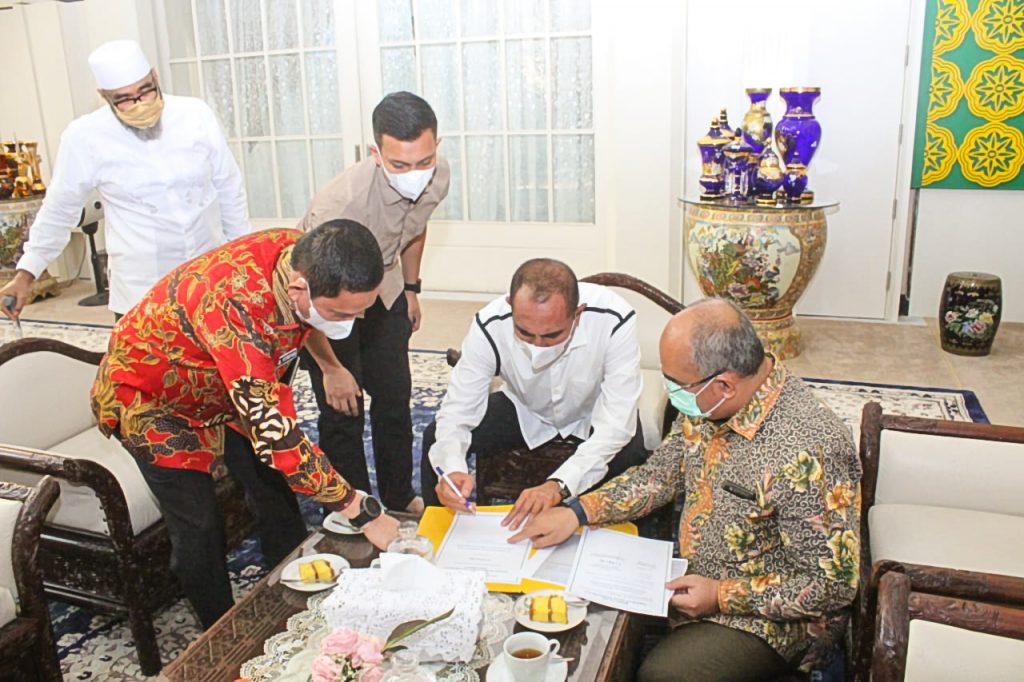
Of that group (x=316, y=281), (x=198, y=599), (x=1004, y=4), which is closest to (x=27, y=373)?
(x=198, y=599)

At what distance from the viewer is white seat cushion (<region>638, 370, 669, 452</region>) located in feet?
8.53

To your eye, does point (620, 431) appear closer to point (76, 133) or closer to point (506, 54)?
point (76, 133)

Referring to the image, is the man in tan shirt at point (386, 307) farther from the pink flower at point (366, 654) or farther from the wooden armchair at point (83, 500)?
the pink flower at point (366, 654)

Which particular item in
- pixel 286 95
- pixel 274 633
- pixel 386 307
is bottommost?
pixel 274 633

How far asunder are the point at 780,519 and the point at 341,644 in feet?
2.63

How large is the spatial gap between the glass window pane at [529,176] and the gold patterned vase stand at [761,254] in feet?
3.68

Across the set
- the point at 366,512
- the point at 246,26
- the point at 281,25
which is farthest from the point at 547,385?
the point at 246,26

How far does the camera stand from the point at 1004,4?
13.6 feet

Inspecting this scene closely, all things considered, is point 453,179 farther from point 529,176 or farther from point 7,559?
point 7,559

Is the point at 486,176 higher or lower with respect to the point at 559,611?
higher

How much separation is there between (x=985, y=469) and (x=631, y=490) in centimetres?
82

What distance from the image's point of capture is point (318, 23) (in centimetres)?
519

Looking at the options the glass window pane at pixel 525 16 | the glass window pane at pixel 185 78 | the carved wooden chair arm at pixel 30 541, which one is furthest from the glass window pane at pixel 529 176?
the carved wooden chair arm at pixel 30 541

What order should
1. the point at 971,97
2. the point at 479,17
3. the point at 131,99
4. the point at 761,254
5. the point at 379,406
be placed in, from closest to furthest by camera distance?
the point at 131,99 < the point at 379,406 < the point at 761,254 < the point at 971,97 < the point at 479,17
